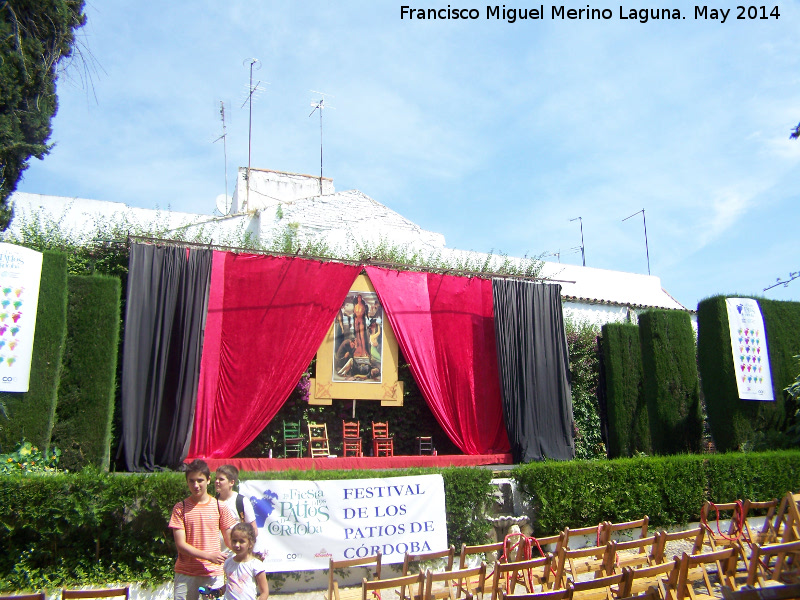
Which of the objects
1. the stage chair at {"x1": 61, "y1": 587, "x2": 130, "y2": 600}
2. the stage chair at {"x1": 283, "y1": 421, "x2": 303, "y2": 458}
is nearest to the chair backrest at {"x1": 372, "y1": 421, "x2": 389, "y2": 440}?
the stage chair at {"x1": 283, "y1": 421, "x2": 303, "y2": 458}

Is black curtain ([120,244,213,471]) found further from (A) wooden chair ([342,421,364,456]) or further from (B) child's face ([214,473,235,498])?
(B) child's face ([214,473,235,498])

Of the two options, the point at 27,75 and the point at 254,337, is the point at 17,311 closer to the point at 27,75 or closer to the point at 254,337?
the point at 27,75

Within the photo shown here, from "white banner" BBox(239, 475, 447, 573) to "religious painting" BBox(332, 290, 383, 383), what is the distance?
4.51 metres

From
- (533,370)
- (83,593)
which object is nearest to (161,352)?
(83,593)

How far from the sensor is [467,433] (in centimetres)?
1195

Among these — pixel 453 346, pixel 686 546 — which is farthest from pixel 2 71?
pixel 686 546

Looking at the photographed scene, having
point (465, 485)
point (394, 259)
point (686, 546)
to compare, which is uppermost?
point (394, 259)

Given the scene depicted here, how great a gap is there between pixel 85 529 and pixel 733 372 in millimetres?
10612

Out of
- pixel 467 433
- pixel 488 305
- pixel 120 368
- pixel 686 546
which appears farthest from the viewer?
pixel 488 305

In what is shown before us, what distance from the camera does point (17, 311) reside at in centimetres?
838

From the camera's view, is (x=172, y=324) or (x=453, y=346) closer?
(x=172, y=324)

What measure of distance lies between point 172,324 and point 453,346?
5061 millimetres

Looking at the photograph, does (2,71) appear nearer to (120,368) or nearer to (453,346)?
(120,368)

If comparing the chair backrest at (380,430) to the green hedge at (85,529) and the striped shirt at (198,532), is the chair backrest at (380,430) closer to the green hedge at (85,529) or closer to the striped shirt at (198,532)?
the green hedge at (85,529)
